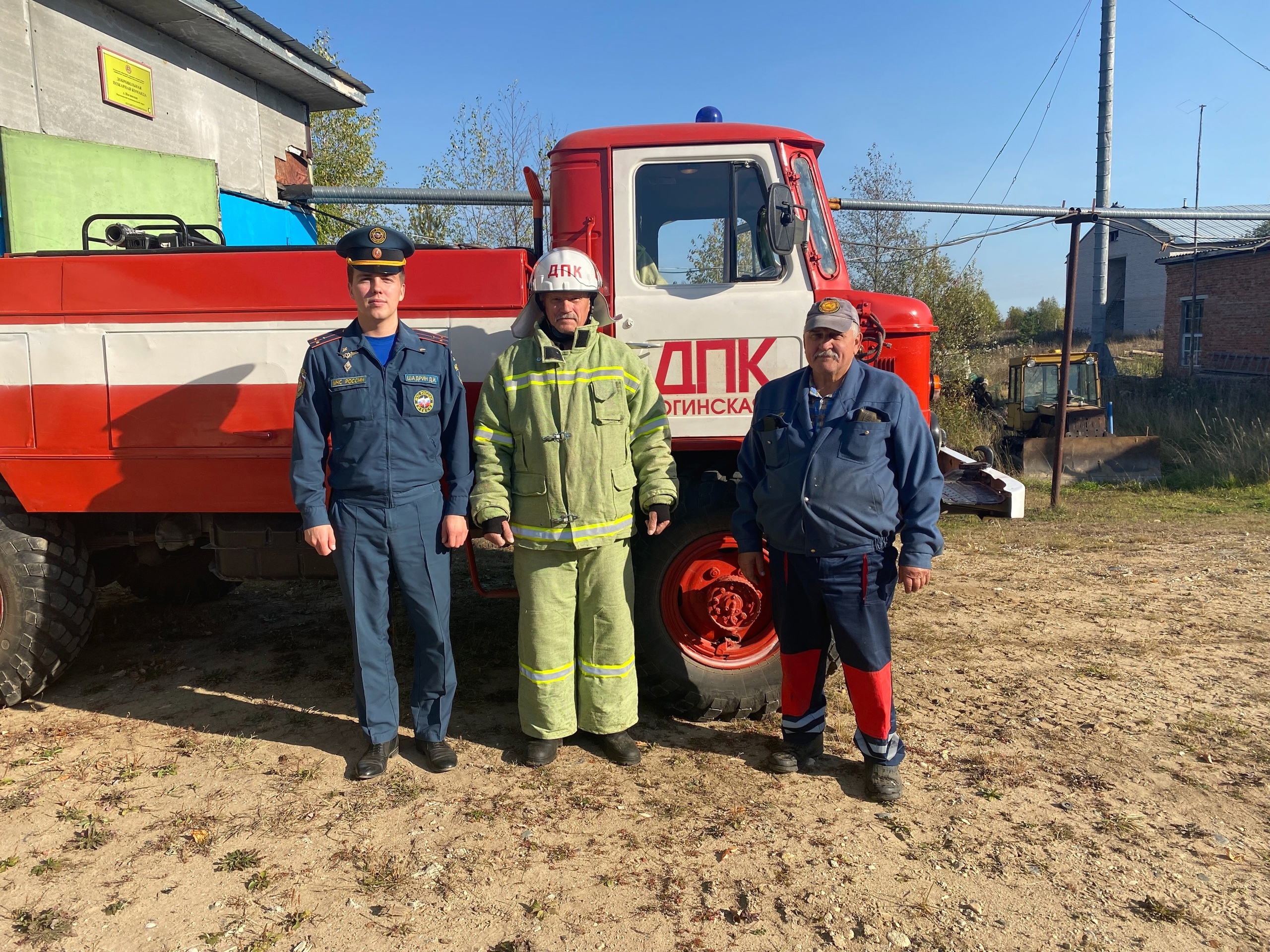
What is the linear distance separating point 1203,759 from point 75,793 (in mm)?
4470

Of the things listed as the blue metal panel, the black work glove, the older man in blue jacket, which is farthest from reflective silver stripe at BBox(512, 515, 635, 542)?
the blue metal panel

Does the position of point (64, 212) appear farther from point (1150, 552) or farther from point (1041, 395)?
point (1041, 395)

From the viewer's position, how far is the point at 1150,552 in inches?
275

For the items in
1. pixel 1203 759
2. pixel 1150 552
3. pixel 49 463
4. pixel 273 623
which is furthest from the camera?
pixel 1150 552

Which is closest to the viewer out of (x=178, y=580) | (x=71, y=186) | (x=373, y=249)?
(x=373, y=249)

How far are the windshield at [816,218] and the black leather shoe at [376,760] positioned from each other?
108 inches

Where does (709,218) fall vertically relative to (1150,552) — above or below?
above

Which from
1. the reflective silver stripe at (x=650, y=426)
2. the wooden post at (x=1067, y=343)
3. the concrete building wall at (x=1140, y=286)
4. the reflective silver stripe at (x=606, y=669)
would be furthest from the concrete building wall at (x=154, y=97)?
the concrete building wall at (x=1140, y=286)

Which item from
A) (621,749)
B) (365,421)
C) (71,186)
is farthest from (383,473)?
(71,186)

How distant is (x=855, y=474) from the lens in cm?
294

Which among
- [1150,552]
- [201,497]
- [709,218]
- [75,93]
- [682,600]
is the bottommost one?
[1150,552]

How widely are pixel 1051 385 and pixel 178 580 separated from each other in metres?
13.7

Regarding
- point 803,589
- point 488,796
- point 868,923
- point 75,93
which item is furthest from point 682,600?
point 75,93

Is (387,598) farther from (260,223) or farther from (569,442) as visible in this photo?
(260,223)
